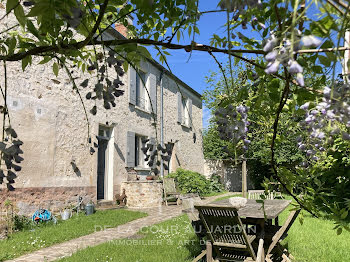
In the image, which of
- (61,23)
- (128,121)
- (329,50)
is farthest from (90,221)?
(329,50)

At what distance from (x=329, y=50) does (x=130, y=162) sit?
9.57 m

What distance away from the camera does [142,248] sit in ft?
15.0

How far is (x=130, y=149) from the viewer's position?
10.1 meters

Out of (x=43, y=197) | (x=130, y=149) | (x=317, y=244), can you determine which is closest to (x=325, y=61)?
(x=317, y=244)

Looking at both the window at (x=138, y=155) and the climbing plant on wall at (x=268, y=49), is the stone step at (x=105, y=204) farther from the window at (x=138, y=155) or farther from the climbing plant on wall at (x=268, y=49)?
the climbing plant on wall at (x=268, y=49)

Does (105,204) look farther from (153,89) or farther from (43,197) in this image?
(153,89)

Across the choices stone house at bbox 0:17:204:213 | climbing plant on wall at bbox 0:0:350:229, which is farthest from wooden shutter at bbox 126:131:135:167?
climbing plant on wall at bbox 0:0:350:229

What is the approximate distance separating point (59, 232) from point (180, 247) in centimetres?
247

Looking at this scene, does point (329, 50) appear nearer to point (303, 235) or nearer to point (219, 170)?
point (303, 235)

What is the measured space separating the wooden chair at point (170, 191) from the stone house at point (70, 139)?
1.92ft

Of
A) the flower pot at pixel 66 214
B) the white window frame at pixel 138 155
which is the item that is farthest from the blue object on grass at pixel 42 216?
the white window frame at pixel 138 155

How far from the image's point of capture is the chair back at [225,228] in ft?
10.8

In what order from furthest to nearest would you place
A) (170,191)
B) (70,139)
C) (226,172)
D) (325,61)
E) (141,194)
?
1. (226,172)
2. (170,191)
3. (141,194)
4. (70,139)
5. (325,61)

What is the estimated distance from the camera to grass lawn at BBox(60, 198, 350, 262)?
4.09 meters
